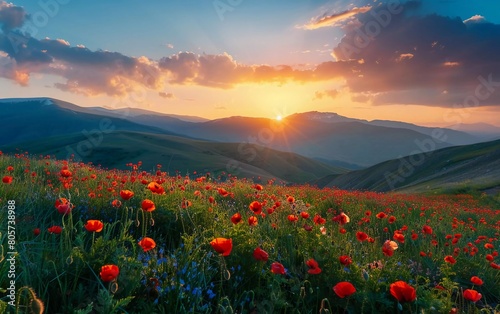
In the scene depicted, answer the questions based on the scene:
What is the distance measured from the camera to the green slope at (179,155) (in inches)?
3361

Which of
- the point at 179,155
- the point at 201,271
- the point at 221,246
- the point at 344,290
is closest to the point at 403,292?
the point at 344,290

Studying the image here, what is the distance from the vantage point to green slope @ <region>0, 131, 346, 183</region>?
85.4m

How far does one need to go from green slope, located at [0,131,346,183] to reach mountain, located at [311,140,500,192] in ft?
77.4

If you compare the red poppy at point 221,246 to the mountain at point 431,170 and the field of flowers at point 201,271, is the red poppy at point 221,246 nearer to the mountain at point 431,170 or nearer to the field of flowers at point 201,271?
the field of flowers at point 201,271

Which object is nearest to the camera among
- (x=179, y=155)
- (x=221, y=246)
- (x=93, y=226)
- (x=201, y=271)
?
(x=221, y=246)

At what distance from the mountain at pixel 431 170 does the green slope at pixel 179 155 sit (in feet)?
77.4

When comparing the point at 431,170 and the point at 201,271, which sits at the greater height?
the point at 201,271

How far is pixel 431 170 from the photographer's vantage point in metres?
55.8

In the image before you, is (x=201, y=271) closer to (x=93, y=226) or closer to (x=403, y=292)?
(x=93, y=226)

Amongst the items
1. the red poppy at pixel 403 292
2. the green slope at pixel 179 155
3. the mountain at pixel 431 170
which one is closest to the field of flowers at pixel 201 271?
the red poppy at pixel 403 292

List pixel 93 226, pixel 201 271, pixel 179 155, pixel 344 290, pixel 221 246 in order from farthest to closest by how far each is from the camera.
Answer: pixel 179 155 < pixel 201 271 < pixel 93 226 < pixel 221 246 < pixel 344 290

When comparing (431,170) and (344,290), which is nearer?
(344,290)

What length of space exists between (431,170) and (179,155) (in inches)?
2485

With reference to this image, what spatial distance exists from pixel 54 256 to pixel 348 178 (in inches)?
2848
